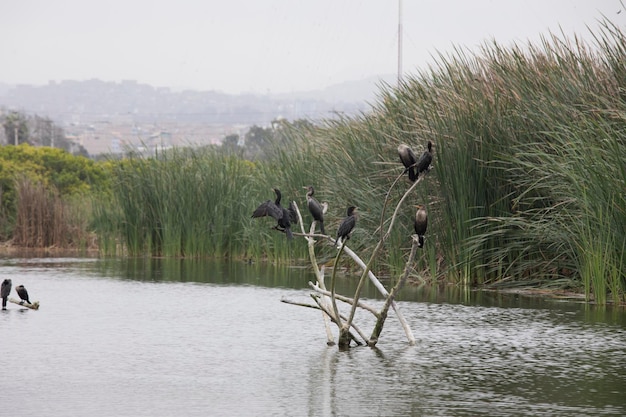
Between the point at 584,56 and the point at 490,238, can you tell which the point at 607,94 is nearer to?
the point at 584,56

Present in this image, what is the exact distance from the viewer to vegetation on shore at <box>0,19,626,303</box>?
11.8 m

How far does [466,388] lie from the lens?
7.43 meters

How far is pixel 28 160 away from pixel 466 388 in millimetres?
26055

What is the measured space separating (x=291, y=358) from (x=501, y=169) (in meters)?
6.16

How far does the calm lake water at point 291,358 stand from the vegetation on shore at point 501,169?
0.74m

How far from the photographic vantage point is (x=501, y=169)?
1393 centimetres

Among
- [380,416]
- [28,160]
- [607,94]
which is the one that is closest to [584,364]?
[380,416]

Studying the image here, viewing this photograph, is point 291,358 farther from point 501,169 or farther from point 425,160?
point 501,169

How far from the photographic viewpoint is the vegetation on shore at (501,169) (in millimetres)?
11781

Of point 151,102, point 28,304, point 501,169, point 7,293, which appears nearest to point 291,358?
point 28,304

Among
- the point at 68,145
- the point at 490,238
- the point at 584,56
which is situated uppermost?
the point at 68,145

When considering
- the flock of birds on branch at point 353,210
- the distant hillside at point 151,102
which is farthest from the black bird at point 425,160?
the distant hillside at point 151,102

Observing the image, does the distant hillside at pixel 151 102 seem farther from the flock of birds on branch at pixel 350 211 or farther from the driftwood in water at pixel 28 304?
the flock of birds on branch at pixel 350 211

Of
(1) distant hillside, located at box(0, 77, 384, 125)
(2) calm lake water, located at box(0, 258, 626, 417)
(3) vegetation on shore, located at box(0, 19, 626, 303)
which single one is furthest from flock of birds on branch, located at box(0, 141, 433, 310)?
(1) distant hillside, located at box(0, 77, 384, 125)
